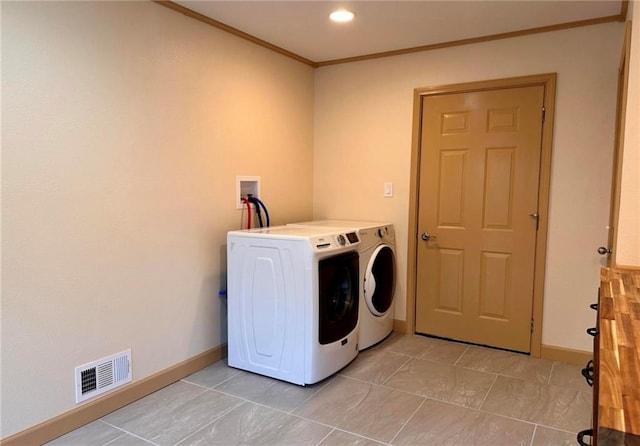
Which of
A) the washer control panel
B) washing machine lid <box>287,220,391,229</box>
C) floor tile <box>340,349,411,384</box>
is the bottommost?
floor tile <box>340,349,411,384</box>

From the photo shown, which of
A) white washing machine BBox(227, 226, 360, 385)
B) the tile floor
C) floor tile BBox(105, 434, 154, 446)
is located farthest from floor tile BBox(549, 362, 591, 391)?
floor tile BBox(105, 434, 154, 446)

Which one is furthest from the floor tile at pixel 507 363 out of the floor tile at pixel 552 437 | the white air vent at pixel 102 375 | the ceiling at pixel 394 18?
the ceiling at pixel 394 18

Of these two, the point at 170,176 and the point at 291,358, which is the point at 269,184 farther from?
the point at 291,358

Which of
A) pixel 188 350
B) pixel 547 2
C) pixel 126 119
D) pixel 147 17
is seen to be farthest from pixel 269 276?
pixel 547 2

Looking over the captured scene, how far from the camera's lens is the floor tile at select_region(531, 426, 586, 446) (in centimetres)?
212

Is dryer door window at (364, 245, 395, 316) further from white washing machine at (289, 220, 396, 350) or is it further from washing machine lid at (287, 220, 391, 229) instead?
washing machine lid at (287, 220, 391, 229)

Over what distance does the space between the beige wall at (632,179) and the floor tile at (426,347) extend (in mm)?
1518

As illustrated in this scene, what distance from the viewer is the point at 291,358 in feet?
8.90

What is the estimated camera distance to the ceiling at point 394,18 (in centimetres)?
260

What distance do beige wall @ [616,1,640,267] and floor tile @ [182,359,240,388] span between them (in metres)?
2.28

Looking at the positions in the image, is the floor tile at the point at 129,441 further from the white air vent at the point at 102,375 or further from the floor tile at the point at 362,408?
the floor tile at the point at 362,408

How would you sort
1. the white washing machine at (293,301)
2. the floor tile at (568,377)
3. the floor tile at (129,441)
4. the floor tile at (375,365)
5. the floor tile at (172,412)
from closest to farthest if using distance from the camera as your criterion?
1. the floor tile at (129,441)
2. the floor tile at (172,412)
3. the white washing machine at (293,301)
4. the floor tile at (568,377)
5. the floor tile at (375,365)

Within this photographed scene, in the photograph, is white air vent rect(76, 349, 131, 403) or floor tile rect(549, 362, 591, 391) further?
floor tile rect(549, 362, 591, 391)

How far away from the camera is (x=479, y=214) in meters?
3.33
